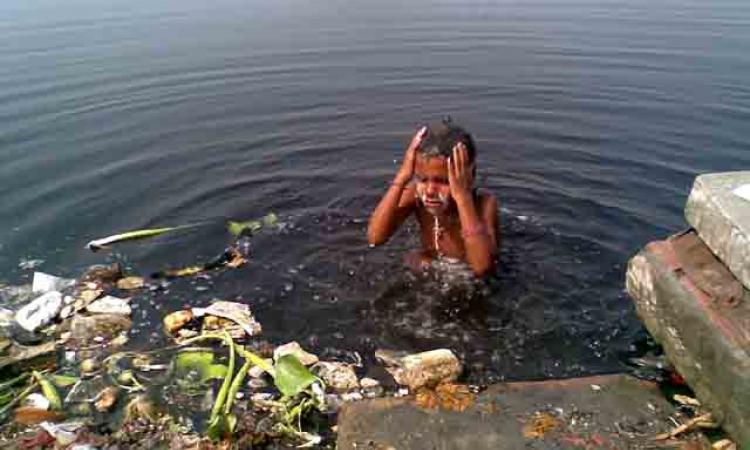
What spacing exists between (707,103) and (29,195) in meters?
8.87

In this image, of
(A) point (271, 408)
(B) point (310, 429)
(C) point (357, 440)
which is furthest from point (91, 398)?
(C) point (357, 440)

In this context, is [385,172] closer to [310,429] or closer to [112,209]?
[112,209]

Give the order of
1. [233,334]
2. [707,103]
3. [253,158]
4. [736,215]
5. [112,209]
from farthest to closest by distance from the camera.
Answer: [707,103] → [253,158] → [112,209] → [233,334] → [736,215]

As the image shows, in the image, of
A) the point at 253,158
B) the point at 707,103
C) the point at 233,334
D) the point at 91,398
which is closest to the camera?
the point at 91,398

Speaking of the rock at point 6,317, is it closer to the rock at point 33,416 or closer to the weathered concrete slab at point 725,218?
the rock at point 33,416

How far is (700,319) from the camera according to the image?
2.90 metres

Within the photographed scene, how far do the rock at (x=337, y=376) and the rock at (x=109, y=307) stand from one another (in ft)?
5.26

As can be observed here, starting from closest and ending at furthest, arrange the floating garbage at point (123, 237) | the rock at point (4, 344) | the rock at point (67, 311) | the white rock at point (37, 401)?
1. the white rock at point (37, 401)
2. the rock at point (4, 344)
3. the rock at point (67, 311)
4. the floating garbage at point (123, 237)

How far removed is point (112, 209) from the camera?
6.39 meters

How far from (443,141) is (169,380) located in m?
2.35

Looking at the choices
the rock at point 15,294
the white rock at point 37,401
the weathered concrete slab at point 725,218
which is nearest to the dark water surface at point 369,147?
the rock at point 15,294

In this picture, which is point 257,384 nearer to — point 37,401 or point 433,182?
point 37,401

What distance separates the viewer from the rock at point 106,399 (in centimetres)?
347

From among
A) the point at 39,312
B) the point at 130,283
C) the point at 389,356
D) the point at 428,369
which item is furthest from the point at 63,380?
the point at 428,369
